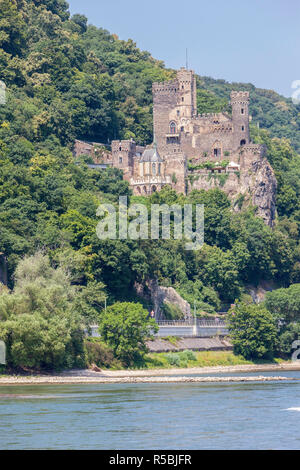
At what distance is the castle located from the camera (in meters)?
124

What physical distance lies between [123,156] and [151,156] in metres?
3.63

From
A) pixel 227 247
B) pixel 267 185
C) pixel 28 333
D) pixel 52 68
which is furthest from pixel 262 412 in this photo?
pixel 52 68

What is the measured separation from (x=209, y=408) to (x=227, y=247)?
59694 mm

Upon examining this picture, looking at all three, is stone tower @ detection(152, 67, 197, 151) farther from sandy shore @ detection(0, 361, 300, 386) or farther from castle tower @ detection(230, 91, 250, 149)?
sandy shore @ detection(0, 361, 300, 386)

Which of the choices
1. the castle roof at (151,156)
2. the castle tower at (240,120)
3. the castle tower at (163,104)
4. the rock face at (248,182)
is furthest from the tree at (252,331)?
the castle tower at (163,104)

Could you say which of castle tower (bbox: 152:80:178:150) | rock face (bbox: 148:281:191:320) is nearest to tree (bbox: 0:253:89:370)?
rock face (bbox: 148:281:191:320)

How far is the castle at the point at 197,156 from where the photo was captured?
124500 millimetres

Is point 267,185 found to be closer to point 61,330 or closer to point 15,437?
point 61,330

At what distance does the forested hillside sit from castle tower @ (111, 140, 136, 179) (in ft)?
6.82

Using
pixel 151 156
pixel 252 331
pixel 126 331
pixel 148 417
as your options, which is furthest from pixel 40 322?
pixel 151 156

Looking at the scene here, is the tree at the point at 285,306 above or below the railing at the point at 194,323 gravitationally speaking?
above

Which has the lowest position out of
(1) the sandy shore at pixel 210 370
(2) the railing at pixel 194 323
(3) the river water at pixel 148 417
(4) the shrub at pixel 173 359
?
(1) the sandy shore at pixel 210 370

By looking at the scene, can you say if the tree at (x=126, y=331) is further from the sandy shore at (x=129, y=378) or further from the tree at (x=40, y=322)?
the tree at (x=40, y=322)

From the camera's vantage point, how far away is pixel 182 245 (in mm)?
111750
